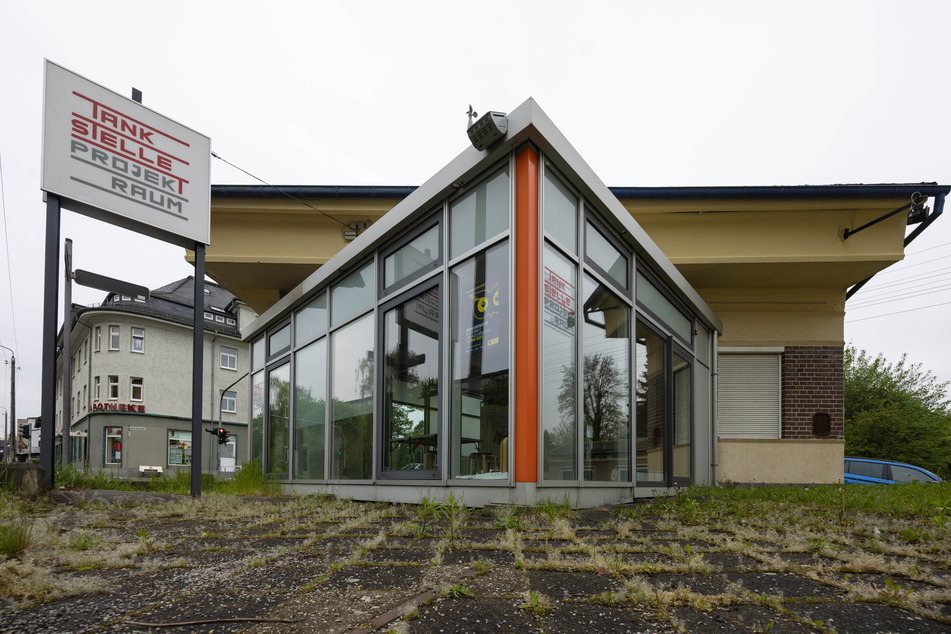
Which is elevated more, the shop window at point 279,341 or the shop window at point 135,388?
the shop window at point 279,341

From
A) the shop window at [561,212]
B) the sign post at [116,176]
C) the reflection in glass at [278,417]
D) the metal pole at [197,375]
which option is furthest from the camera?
the reflection in glass at [278,417]

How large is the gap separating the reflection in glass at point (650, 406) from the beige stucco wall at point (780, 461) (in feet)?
12.6

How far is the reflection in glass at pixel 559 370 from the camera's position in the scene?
16.4ft

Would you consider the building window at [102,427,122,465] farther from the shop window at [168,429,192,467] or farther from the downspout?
the downspout

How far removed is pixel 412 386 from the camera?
628 centimetres

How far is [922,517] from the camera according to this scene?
496 centimetres

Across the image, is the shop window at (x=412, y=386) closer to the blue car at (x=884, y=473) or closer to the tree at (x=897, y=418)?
the blue car at (x=884, y=473)

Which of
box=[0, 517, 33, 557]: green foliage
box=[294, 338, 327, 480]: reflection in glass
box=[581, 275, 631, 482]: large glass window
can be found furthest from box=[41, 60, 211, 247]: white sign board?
box=[581, 275, 631, 482]: large glass window

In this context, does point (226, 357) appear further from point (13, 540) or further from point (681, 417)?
point (13, 540)

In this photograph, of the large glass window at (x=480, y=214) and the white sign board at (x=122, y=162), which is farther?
the white sign board at (x=122, y=162)

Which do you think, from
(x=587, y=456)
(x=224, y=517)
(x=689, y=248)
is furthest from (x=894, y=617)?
(x=689, y=248)

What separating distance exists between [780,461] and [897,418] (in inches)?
800

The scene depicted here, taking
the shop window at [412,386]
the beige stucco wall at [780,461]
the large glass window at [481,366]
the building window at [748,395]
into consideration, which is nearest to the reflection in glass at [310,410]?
the shop window at [412,386]

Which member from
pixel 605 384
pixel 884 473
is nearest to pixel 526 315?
pixel 605 384
